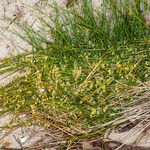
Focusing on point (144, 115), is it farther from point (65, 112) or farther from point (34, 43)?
point (34, 43)

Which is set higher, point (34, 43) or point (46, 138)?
point (34, 43)

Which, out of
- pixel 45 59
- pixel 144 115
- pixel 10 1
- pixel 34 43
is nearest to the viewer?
pixel 144 115

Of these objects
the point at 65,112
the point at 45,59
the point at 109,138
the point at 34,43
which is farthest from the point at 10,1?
the point at 109,138

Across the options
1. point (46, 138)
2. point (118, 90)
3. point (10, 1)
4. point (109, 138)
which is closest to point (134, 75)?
point (118, 90)

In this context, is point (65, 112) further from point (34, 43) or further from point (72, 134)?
point (34, 43)

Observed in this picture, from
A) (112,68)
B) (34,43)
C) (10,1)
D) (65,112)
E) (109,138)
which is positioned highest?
(10,1)

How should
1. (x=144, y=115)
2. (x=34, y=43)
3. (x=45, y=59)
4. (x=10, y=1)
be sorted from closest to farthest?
(x=144, y=115)
(x=45, y=59)
(x=34, y=43)
(x=10, y=1)

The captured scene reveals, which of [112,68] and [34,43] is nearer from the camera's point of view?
[112,68]
